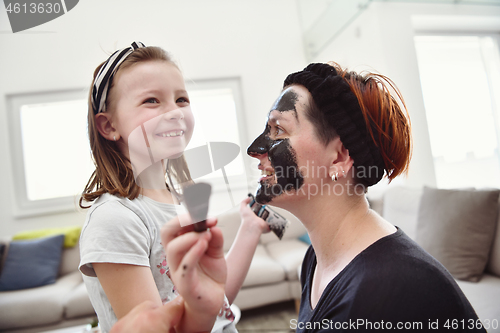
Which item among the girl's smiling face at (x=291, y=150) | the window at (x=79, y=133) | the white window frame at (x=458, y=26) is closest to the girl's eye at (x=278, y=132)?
the girl's smiling face at (x=291, y=150)

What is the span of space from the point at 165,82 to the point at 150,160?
0.08 m

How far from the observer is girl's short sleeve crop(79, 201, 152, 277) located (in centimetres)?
29

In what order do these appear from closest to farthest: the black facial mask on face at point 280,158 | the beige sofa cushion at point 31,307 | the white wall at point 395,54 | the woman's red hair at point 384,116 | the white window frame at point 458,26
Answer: the black facial mask on face at point 280,158
the woman's red hair at point 384,116
the beige sofa cushion at point 31,307
the white wall at point 395,54
the white window frame at point 458,26

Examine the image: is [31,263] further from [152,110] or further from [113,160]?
[152,110]

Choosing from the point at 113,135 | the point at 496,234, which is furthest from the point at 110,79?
the point at 496,234

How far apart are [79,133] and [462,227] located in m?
1.55

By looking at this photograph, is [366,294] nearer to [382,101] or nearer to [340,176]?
[340,176]

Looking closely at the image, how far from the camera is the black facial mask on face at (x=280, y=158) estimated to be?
407mm

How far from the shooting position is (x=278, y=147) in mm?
452

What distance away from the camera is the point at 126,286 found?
299 mm

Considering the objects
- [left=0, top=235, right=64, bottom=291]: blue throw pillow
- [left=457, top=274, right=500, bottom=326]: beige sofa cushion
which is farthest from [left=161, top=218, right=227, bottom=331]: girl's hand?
[left=0, top=235, right=64, bottom=291]: blue throw pillow

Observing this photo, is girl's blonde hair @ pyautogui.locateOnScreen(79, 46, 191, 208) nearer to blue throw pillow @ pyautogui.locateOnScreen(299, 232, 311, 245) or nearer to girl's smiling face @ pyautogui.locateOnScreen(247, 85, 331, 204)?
girl's smiling face @ pyautogui.locateOnScreen(247, 85, 331, 204)

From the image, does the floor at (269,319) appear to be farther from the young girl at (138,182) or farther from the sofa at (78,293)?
the young girl at (138,182)

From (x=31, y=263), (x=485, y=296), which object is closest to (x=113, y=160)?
(x=485, y=296)
